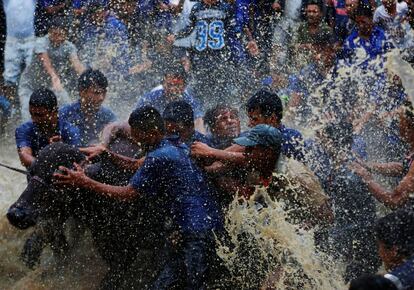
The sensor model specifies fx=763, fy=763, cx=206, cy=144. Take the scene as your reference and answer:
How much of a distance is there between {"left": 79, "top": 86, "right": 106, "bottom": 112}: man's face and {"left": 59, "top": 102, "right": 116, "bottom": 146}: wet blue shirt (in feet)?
0.23

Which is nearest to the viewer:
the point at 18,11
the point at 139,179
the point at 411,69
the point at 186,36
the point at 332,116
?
the point at 139,179

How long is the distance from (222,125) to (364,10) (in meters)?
2.55

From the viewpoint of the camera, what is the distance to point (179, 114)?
6.29 metres

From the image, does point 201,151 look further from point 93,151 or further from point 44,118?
point 44,118

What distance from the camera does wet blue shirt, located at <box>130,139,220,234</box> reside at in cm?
532

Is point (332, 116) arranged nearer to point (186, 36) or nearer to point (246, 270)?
point (246, 270)

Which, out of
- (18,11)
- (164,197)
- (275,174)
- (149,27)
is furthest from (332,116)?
(18,11)

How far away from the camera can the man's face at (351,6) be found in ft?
28.0

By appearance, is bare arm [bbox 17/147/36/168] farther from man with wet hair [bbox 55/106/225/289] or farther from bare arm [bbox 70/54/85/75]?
bare arm [bbox 70/54/85/75]

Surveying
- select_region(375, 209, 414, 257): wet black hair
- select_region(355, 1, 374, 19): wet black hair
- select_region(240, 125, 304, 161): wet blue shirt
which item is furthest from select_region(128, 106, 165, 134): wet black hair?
select_region(355, 1, 374, 19): wet black hair

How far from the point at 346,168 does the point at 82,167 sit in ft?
6.95

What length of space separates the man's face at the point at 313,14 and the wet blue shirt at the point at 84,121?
2.83 metres

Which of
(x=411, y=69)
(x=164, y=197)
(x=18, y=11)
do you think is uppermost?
(x=411, y=69)

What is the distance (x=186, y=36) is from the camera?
915cm
